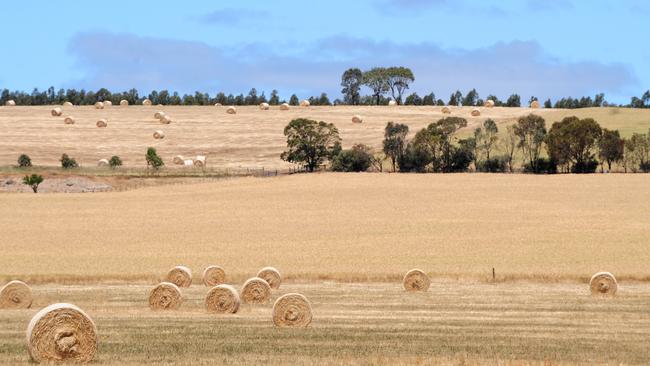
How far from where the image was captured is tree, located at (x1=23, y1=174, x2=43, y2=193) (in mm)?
80994

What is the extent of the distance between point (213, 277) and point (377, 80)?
14949cm

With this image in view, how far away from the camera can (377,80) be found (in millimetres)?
185625

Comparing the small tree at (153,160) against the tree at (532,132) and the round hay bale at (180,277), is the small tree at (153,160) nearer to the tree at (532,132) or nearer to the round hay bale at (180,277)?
the tree at (532,132)

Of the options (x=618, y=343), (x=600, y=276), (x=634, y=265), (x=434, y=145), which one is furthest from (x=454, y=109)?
(x=618, y=343)

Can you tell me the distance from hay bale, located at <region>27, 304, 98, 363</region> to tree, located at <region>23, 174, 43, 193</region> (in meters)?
63.2

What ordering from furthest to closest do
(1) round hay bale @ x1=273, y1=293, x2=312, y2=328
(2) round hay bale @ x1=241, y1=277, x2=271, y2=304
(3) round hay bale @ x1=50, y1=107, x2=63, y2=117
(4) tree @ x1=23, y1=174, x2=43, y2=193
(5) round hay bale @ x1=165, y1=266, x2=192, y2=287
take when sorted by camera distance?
(3) round hay bale @ x1=50, y1=107, x2=63, y2=117
(4) tree @ x1=23, y1=174, x2=43, y2=193
(5) round hay bale @ x1=165, y1=266, x2=192, y2=287
(2) round hay bale @ x1=241, y1=277, x2=271, y2=304
(1) round hay bale @ x1=273, y1=293, x2=312, y2=328

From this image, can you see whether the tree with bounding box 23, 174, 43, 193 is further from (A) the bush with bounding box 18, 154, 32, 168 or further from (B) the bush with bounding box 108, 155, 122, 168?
(B) the bush with bounding box 108, 155, 122, 168

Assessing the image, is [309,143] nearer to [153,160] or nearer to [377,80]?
[153,160]

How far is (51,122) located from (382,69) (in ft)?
239

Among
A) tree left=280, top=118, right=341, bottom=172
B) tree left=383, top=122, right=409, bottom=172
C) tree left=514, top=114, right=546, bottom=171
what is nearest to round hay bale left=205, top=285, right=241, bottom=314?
tree left=383, top=122, right=409, bottom=172

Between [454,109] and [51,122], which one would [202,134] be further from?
[454,109]

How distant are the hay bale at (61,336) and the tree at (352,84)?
168m

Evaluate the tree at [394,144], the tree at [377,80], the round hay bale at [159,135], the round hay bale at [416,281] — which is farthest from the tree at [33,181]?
the tree at [377,80]

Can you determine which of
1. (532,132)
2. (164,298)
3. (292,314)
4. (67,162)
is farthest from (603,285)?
(67,162)
